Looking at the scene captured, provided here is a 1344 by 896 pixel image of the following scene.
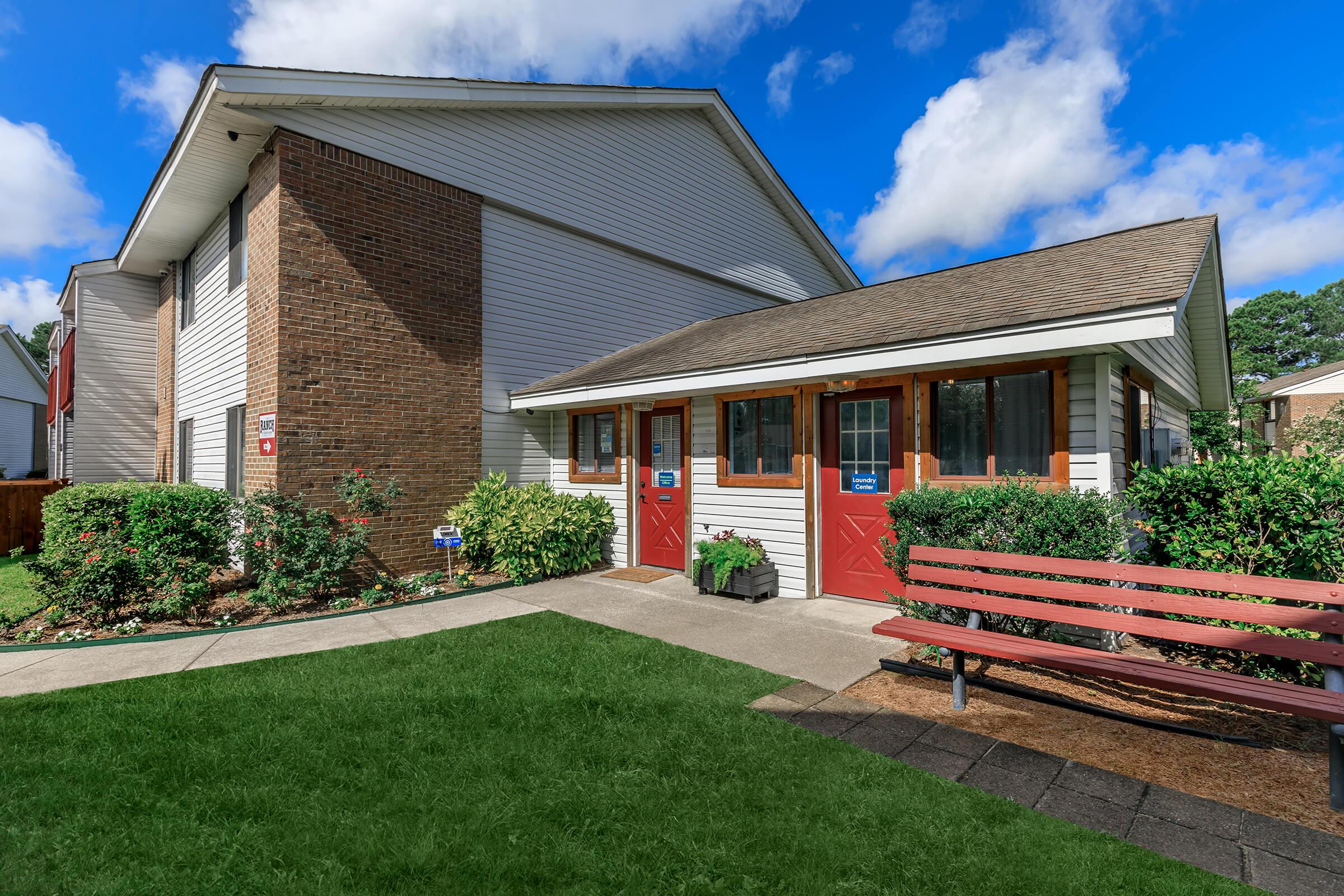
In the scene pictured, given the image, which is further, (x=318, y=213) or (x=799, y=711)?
(x=318, y=213)

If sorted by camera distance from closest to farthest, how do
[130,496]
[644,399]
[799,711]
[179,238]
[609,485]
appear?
[799,711] < [130,496] < [644,399] < [609,485] < [179,238]

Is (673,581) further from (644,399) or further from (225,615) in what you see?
(225,615)

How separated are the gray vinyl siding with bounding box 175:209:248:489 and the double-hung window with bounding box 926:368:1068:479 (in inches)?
369

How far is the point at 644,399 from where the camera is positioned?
9.27 m

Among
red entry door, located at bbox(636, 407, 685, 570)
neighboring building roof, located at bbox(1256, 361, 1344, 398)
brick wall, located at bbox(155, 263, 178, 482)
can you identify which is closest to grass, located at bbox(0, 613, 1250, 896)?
red entry door, located at bbox(636, 407, 685, 570)

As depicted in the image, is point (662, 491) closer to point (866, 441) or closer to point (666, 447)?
point (666, 447)

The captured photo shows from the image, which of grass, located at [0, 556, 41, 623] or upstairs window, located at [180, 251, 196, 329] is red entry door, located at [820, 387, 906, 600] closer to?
grass, located at [0, 556, 41, 623]

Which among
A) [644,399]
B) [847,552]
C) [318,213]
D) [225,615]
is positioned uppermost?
[318,213]

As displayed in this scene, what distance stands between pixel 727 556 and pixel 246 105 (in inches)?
333

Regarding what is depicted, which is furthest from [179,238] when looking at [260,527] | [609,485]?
[609,485]

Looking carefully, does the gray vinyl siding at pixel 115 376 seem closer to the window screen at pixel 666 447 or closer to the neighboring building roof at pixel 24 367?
the window screen at pixel 666 447

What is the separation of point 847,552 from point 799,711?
3453 mm

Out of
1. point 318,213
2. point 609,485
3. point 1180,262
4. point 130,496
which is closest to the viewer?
point 1180,262

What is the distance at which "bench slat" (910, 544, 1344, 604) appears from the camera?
3262 millimetres
